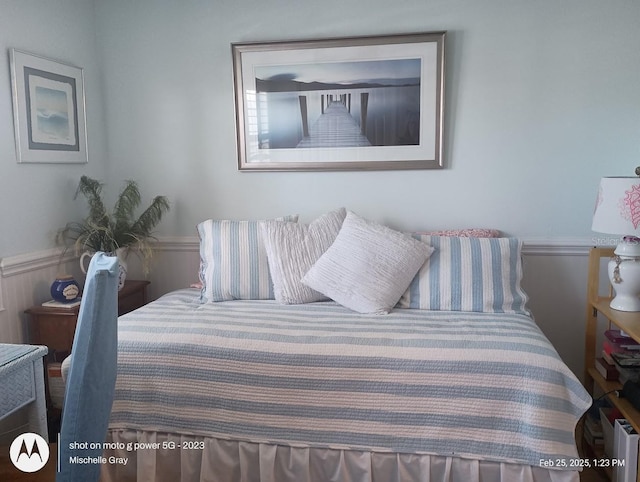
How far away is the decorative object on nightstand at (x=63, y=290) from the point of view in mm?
2631

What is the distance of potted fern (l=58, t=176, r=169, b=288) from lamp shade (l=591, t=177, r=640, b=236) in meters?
2.27

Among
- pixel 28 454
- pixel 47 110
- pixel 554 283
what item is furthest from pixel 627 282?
pixel 47 110

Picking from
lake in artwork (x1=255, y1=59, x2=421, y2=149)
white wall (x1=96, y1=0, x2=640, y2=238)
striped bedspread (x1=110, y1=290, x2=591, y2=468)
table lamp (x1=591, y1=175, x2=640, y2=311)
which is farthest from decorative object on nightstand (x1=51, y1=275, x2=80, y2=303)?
table lamp (x1=591, y1=175, x2=640, y2=311)

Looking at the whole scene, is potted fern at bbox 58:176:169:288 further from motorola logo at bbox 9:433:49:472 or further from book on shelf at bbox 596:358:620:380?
book on shelf at bbox 596:358:620:380

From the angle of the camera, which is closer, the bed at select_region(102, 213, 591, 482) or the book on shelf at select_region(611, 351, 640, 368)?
the bed at select_region(102, 213, 591, 482)

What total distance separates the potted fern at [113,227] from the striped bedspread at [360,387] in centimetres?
82

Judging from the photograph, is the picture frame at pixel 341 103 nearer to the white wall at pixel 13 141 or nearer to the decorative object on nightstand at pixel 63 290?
the white wall at pixel 13 141

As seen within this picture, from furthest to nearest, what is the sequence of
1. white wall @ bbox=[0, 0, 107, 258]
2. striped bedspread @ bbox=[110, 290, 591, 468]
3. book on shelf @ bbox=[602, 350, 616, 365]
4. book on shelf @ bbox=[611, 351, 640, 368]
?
white wall @ bbox=[0, 0, 107, 258]
book on shelf @ bbox=[602, 350, 616, 365]
book on shelf @ bbox=[611, 351, 640, 368]
striped bedspread @ bbox=[110, 290, 591, 468]

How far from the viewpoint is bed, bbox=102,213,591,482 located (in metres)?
1.91

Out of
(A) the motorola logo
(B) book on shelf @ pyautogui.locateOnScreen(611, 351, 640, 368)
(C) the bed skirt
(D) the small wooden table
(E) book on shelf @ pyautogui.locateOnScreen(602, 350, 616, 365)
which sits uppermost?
(D) the small wooden table

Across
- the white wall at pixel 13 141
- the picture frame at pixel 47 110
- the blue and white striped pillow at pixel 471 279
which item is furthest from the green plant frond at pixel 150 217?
the blue and white striped pillow at pixel 471 279

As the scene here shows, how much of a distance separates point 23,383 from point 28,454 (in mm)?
233

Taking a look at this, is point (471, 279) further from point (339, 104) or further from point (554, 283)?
point (339, 104)

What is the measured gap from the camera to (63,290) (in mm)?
2629
